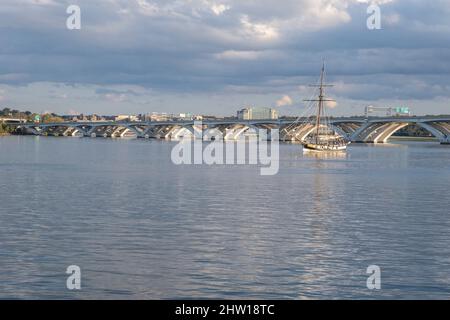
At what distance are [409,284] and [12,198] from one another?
78.3 ft

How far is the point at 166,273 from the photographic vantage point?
810 inches

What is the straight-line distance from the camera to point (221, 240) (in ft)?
85.4

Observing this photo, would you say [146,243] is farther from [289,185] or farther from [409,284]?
[289,185]

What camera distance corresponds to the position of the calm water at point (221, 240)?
1941 cm

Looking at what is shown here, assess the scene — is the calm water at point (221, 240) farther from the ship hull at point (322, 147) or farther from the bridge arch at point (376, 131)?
the bridge arch at point (376, 131)

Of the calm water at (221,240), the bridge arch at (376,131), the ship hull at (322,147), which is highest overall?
the bridge arch at (376,131)

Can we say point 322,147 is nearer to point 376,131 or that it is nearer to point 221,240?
point 376,131

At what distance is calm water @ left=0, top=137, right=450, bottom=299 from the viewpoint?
63.7ft

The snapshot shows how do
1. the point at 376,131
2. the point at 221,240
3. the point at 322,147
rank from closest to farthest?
the point at 221,240, the point at 322,147, the point at 376,131

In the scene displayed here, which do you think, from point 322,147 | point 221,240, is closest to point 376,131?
point 322,147

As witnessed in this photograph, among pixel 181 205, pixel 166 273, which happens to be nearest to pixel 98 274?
pixel 166 273

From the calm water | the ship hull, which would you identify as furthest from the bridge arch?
the calm water

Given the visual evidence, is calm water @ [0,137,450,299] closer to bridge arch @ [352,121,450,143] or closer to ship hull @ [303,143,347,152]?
ship hull @ [303,143,347,152]

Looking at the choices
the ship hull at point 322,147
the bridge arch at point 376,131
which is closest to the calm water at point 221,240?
the ship hull at point 322,147
